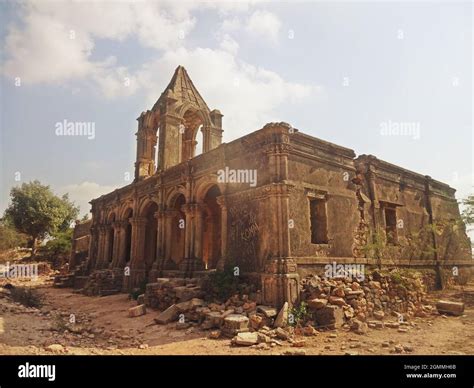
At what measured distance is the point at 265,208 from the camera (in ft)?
32.2

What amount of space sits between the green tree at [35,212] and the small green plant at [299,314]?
3429 cm

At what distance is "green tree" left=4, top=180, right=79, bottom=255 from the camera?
3422 cm

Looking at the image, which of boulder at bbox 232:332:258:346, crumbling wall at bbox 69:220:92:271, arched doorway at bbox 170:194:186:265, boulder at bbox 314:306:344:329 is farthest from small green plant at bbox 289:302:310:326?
crumbling wall at bbox 69:220:92:271

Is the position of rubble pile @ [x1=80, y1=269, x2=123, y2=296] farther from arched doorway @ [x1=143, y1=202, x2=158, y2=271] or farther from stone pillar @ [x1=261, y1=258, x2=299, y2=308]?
stone pillar @ [x1=261, y1=258, x2=299, y2=308]

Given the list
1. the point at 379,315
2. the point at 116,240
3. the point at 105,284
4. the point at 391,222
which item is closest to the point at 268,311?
the point at 379,315

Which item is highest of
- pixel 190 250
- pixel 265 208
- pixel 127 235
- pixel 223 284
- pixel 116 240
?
→ pixel 265 208

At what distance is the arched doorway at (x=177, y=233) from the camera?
1452 cm

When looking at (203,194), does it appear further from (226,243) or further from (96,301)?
(96,301)

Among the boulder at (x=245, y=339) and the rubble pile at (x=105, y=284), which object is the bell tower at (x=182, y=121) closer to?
the rubble pile at (x=105, y=284)

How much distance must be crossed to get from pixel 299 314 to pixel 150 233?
1072cm

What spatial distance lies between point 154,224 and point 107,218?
4.80 meters

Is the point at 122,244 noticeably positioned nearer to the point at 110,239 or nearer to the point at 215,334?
the point at 110,239

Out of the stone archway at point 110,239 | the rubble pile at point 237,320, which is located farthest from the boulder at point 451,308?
the stone archway at point 110,239
